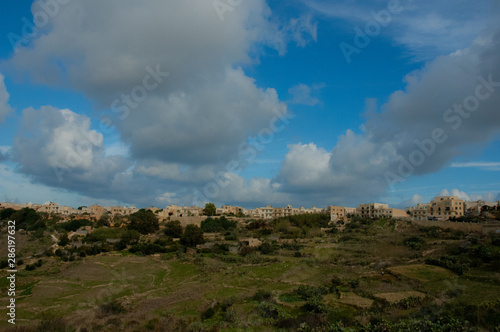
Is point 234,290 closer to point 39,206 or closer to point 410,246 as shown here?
point 410,246

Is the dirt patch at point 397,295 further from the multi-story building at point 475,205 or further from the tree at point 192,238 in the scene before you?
the multi-story building at point 475,205

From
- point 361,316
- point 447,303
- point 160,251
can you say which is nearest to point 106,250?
point 160,251

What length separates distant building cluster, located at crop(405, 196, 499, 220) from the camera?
68819 mm

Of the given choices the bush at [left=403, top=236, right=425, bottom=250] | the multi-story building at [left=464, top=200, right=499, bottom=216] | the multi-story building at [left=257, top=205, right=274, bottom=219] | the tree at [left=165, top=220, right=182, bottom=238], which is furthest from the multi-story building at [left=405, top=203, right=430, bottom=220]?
→ the tree at [left=165, top=220, right=182, bottom=238]

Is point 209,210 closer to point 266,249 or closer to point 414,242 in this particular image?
point 266,249

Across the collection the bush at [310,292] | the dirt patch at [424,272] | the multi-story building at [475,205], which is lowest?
the bush at [310,292]

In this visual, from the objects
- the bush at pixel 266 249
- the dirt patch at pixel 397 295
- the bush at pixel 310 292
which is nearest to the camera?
the dirt patch at pixel 397 295

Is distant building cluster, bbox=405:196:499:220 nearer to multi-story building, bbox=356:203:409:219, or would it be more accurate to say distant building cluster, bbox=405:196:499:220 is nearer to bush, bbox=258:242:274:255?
multi-story building, bbox=356:203:409:219

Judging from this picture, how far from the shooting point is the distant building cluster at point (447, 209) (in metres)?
68.8

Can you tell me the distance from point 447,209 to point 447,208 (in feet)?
0.98

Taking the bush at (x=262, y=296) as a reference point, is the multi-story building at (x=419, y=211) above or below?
above

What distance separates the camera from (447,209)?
70.5 meters

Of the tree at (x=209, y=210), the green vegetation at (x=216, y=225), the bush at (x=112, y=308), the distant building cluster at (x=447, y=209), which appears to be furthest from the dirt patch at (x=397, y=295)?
the tree at (x=209, y=210)

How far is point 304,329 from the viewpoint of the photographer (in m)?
12.0
